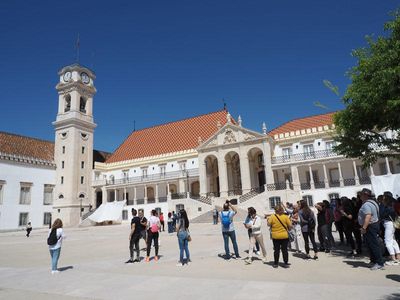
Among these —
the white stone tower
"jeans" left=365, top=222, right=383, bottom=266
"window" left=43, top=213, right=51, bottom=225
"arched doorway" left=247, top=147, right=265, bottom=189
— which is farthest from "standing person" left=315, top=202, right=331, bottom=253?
"window" left=43, top=213, right=51, bottom=225

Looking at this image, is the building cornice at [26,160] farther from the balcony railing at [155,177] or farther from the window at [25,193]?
the balcony railing at [155,177]

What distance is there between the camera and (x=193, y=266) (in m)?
8.09

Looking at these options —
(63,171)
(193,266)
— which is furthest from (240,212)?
(63,171)

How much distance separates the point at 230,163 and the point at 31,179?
88.1 feet

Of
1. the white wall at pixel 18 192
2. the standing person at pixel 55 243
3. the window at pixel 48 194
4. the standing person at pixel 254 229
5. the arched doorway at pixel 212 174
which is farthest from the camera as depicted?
the window at pixel 48 194

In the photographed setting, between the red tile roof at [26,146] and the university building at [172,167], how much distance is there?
196 millimetres

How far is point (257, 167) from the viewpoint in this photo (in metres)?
37.4

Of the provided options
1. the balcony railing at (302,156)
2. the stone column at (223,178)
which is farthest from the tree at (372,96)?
the stone column at (223,178)

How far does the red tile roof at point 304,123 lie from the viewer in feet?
119

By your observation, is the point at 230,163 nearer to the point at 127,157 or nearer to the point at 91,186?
the point at 127,157

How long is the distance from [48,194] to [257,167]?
29.4 meters

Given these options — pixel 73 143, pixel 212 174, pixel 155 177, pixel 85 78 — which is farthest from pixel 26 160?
pixel 212 174

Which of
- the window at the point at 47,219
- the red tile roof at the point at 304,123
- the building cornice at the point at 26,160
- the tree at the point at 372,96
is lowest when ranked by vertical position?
the window at the point at 47,219

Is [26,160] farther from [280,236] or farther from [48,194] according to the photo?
[280,236]
